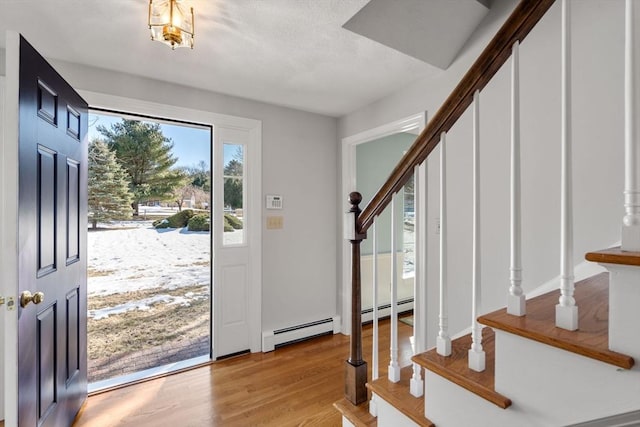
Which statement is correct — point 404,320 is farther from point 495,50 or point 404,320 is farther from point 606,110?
point 495,50

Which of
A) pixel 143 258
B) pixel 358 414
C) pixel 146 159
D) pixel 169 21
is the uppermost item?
pixel 169 21

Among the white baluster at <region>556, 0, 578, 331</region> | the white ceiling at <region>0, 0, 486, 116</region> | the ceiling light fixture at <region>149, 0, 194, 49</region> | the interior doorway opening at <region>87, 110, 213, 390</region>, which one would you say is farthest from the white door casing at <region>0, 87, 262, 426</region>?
the white baluster at <region>556, 0, 578, 331</region>

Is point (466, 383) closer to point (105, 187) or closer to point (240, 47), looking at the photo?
point (240, 47)

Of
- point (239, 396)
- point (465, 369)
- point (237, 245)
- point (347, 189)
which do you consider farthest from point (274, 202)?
point (465, 369)

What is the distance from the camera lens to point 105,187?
11.7 feet

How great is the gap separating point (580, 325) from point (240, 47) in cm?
213

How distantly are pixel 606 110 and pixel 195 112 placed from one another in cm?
265

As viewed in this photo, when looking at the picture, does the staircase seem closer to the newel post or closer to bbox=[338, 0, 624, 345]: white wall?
the newel post

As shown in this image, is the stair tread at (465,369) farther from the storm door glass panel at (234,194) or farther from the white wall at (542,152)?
the storm door glass panel at (234,194)

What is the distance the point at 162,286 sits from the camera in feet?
12.5

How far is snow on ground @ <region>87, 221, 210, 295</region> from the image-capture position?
11.6ft

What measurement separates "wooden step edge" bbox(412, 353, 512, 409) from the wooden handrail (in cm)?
66

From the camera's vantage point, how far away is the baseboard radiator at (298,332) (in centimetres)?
289

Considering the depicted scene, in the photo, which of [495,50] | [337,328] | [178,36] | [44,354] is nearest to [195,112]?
[178,36]
